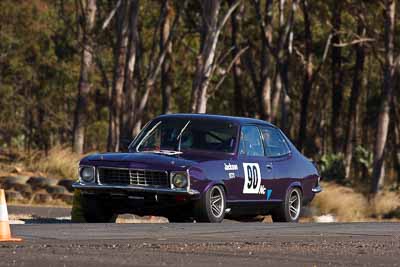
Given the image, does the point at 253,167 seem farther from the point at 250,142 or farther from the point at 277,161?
the point at 277,161

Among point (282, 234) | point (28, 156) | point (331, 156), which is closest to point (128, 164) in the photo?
point (282, 234)

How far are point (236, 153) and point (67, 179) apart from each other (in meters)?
14.6

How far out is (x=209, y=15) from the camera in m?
34.5

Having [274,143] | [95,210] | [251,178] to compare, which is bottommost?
[95,210]

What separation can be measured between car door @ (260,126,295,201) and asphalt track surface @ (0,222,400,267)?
1.60 m

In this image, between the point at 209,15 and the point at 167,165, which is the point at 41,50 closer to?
the point at 209,15

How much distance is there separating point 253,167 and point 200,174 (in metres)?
1.31

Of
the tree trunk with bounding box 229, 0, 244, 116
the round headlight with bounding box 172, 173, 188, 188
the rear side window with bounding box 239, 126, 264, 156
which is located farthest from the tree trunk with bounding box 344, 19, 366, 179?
the round headlight with bounding box 172, 173, 188, 188

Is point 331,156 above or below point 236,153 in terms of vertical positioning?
below

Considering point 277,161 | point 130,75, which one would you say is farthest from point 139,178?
point 130,75

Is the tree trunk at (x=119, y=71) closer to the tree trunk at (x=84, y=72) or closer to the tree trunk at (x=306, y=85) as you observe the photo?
the tree trunk at (x=84, y=72)

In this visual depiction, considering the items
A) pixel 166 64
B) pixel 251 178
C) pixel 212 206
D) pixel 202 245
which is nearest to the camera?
pixel 202 245

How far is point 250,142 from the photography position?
51.7 ft

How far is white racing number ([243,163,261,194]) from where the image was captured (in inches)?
596
